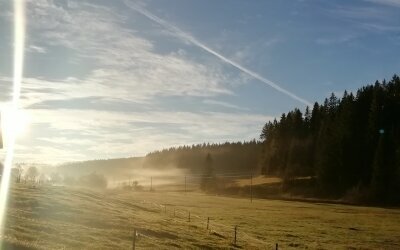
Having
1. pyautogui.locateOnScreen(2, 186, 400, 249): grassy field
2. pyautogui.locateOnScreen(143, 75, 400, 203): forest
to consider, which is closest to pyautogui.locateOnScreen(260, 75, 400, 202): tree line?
pyautogui.locateOnScreen(143, 75, 400, 203): forest

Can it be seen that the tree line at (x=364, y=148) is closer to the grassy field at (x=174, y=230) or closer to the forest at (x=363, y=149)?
the forest at (x=363, y=149)

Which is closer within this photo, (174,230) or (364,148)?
(174,230)

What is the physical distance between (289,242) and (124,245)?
25451mm

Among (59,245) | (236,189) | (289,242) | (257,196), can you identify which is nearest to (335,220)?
(289,242)

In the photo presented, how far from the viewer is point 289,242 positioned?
61.4 m

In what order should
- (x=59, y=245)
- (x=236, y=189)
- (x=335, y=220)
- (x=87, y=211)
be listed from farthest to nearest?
1. (x=236, y=189)
2. (x=335, y=220)
3. (x=87, y=211)
4. (x=59, y=245)

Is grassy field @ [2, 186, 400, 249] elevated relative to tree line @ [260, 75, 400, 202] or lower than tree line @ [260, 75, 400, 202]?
lower

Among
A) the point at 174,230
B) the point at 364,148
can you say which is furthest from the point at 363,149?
the point at 174,230

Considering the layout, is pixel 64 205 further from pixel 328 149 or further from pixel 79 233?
pixel 328 149

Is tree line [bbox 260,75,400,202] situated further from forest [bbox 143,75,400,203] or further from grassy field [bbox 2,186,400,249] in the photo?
grassy field [bbox 2,186,400,249]

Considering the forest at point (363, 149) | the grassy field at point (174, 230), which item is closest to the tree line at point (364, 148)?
the forest at point (363, 149)

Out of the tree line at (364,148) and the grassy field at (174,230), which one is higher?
the tree line at (364,148)

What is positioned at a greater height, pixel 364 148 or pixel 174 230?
pixel 364 148

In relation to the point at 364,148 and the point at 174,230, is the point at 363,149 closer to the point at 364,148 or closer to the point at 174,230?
the point at 364,148
